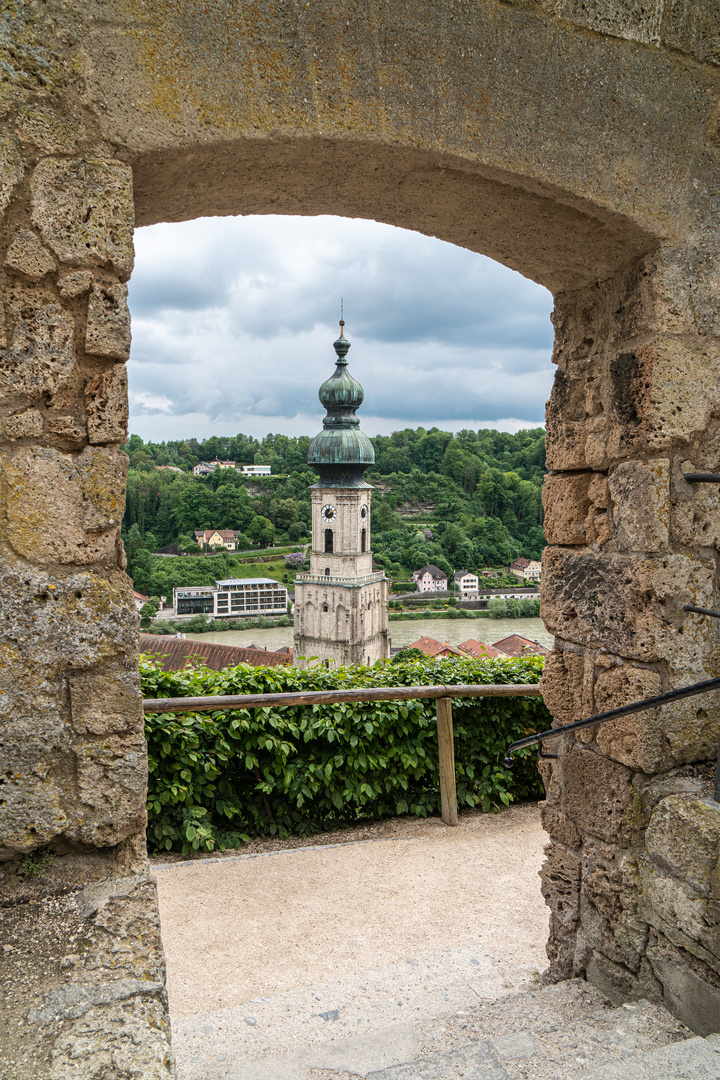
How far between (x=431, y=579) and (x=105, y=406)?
125ft

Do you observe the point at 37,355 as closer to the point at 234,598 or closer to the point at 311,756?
the point at 311,756

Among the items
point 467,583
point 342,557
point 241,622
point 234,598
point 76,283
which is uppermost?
point 76,283

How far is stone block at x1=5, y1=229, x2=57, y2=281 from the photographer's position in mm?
1418

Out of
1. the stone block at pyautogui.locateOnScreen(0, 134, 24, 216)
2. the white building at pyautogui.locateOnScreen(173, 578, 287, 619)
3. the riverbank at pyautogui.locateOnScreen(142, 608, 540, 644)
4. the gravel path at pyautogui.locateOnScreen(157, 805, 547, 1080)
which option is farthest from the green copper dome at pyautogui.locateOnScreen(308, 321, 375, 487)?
the stone block at pyautogui.locateOnScreen(0, 134, 24, 216)

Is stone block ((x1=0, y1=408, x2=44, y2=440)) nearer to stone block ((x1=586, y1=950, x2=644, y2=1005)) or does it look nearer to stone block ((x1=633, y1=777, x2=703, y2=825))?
stone block ((x1=633, y1=777, x2=703, y2=825))

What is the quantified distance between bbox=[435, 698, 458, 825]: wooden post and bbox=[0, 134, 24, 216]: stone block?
3290 millimetres

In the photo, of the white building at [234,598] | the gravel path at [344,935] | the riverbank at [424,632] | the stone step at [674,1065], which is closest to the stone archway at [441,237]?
the stone step at [674,1065]

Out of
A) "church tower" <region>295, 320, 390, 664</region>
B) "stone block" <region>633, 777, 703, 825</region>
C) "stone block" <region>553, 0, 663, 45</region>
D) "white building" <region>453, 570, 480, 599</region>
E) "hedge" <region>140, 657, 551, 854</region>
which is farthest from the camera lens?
"church tower" <region>295, 320, 390, 664</region>

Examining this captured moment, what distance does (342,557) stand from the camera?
3950cm

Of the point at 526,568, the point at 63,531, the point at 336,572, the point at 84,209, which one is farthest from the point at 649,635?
the point at 336,572

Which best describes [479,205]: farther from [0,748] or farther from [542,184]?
[0,748]

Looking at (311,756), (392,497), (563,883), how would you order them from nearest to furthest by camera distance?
(563,883) → (311,756) → (392,497)

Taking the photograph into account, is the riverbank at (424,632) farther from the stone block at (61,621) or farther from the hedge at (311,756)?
the stone block at (61,621)

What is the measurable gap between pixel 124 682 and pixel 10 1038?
2.05 ft
